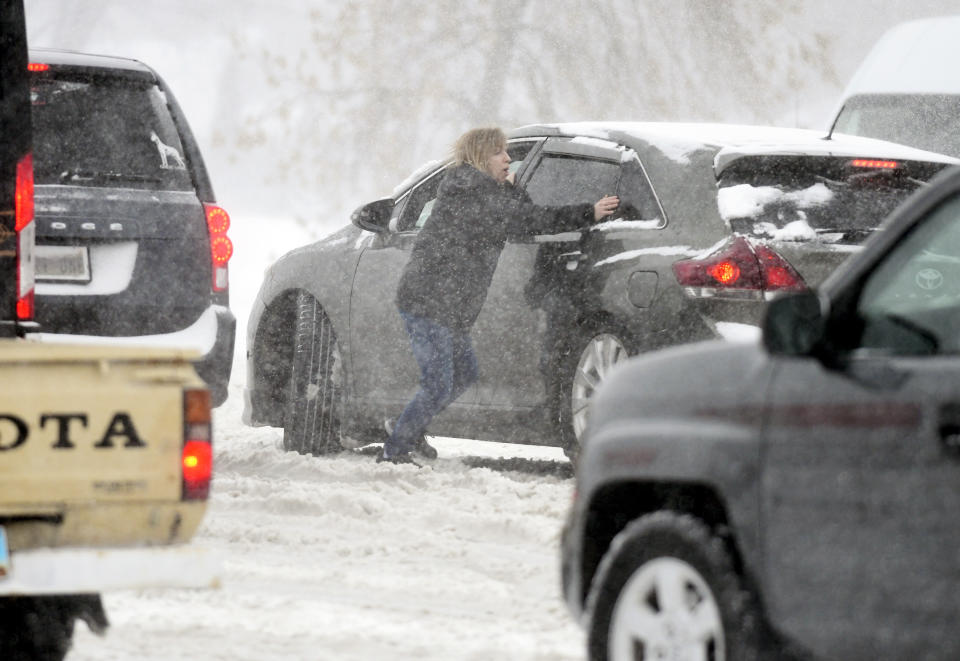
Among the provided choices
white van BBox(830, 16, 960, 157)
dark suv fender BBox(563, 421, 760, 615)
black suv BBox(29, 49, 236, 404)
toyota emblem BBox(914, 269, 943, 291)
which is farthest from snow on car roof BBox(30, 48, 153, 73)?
white van BBox(830, 16, 960, 157)

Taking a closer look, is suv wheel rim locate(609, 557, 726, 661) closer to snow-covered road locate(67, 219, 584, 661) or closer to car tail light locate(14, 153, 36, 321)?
snow-covered road locate(67, 219, 584, 661)

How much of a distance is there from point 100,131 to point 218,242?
2.46ft

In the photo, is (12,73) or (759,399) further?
(12,73)

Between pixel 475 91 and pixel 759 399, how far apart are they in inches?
825

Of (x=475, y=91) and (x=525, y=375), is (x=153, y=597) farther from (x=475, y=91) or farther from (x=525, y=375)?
(x=475, y=91)

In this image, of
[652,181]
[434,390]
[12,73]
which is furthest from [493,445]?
[12,73]

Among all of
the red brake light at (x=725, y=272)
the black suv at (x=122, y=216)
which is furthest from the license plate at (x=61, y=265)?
the red brake light at (x=725, y=272)

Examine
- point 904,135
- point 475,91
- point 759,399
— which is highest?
point 759,399

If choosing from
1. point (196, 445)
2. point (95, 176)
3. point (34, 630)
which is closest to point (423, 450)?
point (95, 176)

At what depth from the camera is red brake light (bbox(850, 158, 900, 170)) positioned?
7793 mm

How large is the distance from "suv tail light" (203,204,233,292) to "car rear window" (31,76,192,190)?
25 cm

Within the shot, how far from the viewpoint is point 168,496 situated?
4844mm

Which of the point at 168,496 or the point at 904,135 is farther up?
the point at 168,496

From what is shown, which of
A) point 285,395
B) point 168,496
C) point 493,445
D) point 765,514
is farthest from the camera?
point 493,445
